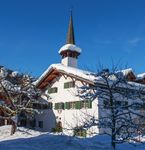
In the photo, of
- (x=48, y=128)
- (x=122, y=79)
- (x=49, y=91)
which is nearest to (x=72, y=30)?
(x=49, y=91)

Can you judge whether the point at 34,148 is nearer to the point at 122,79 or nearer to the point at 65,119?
the point at 122,79

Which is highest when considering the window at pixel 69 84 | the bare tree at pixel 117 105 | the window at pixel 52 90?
the window at pixel 69 84

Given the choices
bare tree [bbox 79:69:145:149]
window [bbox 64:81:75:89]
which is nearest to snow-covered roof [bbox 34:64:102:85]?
window [bbox 64:81:75:89]

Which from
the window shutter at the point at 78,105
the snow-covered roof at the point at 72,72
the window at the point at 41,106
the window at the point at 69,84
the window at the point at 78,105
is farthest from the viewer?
the window at the point at 41,106

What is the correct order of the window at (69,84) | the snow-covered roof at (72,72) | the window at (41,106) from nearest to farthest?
the snow-covered roof at (72,72) → the window at (69,84) → the window at (41,106)

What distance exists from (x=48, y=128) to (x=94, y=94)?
816 inches

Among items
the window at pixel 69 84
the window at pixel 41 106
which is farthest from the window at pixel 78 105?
the window at pixel 41 106

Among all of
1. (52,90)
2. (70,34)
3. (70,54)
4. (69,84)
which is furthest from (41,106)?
(70,34)

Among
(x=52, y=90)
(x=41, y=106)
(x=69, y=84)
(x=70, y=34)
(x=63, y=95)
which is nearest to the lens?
(x=69, y=84)

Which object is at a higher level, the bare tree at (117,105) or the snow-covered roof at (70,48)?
the snow-covered roof at (70,48)

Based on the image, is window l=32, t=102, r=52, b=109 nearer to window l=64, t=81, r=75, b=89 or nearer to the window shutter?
window l=64, t=81, r=75, b=89

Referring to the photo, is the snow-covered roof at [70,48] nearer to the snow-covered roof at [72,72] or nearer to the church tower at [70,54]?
the church tower at [70,54]

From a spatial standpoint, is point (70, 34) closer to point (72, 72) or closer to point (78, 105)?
point (72, 72)

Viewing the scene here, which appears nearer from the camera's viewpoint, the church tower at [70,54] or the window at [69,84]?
the window at [69,84]
